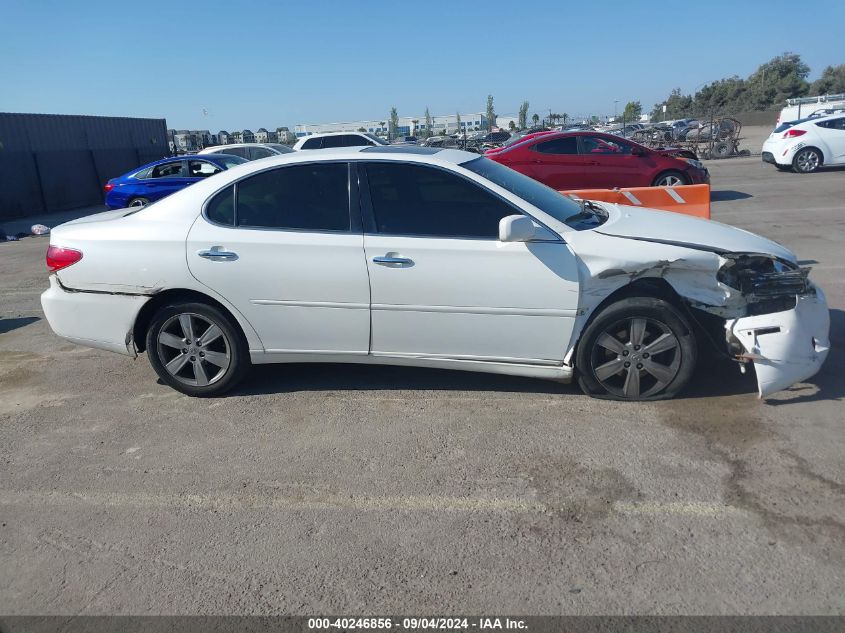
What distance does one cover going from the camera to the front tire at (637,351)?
14.3 feet

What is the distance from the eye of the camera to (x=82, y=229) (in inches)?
203

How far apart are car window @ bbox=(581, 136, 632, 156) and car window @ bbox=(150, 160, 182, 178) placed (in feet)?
29.9

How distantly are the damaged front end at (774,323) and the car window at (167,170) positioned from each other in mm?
14040

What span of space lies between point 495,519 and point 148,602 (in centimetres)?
164

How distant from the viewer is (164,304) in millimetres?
4945

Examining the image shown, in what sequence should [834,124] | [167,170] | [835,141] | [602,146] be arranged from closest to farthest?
[602,146] < [167,170] < [835,141] < [834,124]

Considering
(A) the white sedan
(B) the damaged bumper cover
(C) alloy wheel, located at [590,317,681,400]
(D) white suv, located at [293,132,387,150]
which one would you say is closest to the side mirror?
(A) the white sedan

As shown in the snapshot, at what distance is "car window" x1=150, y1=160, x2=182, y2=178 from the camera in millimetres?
15828

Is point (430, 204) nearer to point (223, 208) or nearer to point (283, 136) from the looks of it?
point (223, 208)

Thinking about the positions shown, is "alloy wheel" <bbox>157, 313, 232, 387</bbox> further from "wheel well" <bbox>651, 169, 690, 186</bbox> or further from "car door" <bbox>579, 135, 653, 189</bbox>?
"wheel well" <bbox>651, 169, 690, 186</bbox>

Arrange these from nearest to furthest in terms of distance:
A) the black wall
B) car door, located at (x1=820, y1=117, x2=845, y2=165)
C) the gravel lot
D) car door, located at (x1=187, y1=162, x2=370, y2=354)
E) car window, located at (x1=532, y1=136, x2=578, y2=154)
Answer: the gravel lot, car door, located at (x1=187, y1=162, x2=370, y2=354), car window, located at (x1=532, y1=136, x2=578, y2=154), car door, located at (x1=820, y1=117, x2=845, y2=165), the black wall

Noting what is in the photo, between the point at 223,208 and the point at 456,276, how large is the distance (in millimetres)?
1766

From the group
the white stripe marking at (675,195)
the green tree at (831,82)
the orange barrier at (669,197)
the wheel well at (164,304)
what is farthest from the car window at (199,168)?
the green tree at (831,82)

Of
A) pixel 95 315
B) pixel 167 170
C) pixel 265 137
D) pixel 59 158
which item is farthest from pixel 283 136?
pixel 95 315
